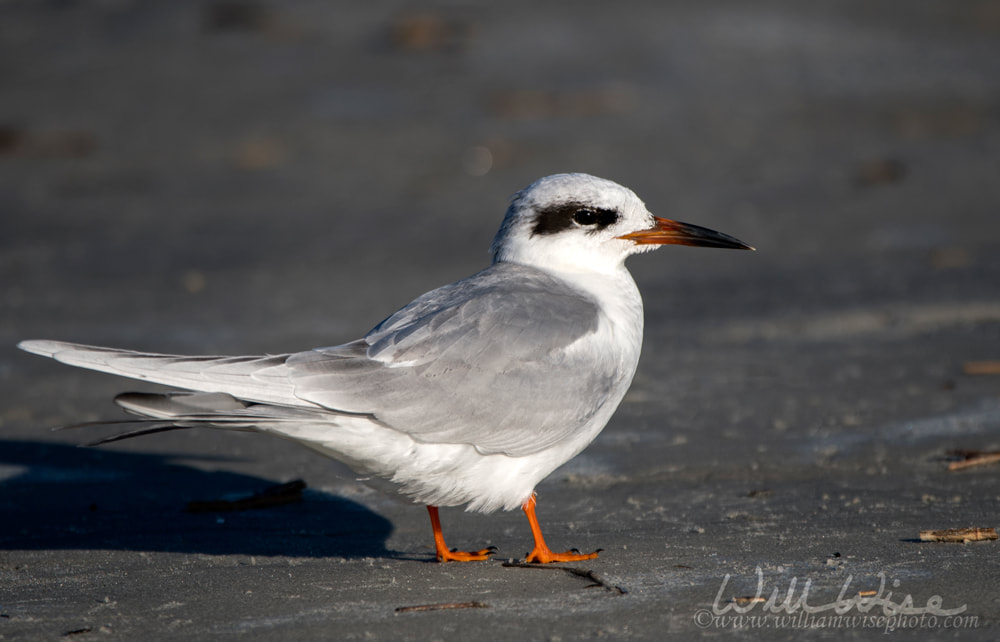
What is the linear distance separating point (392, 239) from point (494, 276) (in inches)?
220

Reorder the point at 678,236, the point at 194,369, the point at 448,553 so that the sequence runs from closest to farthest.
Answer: the point at 194,369
the point at 448,553
the point at 678,236

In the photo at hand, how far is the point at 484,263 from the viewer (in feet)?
30.8

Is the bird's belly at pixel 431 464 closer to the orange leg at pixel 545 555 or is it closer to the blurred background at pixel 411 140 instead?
the orange leg at pixel 545 555

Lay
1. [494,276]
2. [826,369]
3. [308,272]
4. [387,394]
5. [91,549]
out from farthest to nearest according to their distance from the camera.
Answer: [308,272], [826,369], [494,276], [91,549], [387,394]

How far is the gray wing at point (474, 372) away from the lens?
12.9 feet

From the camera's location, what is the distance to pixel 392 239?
32.9 feet

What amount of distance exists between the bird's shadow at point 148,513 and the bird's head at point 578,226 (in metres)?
1.29

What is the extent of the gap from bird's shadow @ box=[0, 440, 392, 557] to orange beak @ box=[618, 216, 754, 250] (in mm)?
1582

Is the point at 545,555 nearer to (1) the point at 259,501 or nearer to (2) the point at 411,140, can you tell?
(1) the point at 259,501

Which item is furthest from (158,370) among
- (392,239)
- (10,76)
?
(10,76)

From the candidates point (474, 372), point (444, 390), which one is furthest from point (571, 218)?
point (444, 390)

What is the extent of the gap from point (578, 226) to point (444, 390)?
1.13 metres

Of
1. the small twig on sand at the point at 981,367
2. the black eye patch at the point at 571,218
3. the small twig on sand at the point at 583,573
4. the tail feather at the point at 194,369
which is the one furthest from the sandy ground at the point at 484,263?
the black eye patch at the point at 571,218

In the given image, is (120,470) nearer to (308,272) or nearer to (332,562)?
(332,562)
